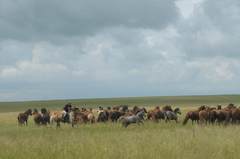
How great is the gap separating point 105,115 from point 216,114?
8077mm

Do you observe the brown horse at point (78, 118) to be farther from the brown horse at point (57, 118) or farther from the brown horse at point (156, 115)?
the brown horse at point (156, 115)

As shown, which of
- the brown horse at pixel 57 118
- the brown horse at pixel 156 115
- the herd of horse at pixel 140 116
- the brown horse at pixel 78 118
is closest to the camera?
the herd of horse at pixel 140 116

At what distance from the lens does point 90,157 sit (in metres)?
11.8

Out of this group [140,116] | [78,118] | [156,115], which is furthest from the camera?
[156,115]

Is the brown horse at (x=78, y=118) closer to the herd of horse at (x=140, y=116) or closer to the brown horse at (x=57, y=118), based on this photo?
the herd of horse at (x=140, y=116)

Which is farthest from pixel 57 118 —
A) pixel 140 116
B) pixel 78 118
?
pixel 140 116

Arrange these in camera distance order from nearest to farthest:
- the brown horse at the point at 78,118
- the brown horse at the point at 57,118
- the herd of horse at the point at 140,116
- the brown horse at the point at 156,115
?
the herd of horse at the point at 140,116 → the brown horse at the point at 78,118 → the brown horse at the point at 57,118 → the brown horse at the point at 156,115

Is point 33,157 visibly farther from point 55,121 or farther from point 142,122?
point 55,121

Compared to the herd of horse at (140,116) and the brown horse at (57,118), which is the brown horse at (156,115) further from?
the brown horse at (57,118)

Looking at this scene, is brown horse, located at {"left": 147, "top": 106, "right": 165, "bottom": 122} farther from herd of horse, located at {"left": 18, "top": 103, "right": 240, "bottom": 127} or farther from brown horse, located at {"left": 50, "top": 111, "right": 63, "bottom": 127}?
brown horse, located at {"left": 50, "top": 111, "right": 63, "bottom": 127}

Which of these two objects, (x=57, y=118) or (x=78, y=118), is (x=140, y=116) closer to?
(x=78, y=118)

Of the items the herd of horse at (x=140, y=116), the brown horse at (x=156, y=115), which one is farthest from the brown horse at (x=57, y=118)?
the brown horse at (x=156, y=115)

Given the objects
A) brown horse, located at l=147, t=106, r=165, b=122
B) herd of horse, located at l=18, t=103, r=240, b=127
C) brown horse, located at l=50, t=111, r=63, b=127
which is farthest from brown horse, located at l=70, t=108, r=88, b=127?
brown horse, located at l=147, t=106, r=165, b=122

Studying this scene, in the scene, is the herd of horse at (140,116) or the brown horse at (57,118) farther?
the brown horse at (57,118)
